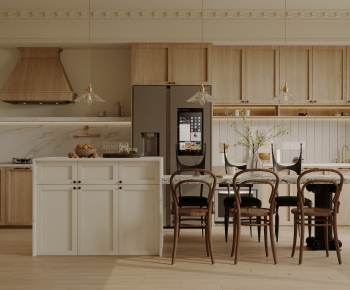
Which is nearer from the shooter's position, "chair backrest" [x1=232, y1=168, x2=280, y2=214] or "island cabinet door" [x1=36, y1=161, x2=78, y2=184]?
"chair backrest" [x1=232, y1=168, x2=280, y2=214]

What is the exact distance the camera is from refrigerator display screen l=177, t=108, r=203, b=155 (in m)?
6.11

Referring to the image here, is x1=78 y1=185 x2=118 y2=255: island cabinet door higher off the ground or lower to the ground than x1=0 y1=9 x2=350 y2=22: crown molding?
lower

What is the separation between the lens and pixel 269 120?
269 inches

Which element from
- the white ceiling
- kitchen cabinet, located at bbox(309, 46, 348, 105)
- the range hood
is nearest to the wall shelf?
kitchen cabinet, located at bbox(309, 46, 348, 105)

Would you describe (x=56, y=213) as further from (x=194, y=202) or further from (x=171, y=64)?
(x=171, y=64)

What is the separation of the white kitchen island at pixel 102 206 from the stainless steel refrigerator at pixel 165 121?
66.9 inches

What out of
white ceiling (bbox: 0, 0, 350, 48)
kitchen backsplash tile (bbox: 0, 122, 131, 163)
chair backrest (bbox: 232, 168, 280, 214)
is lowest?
chair backrest (bbox: 232, 168, 280, 214)

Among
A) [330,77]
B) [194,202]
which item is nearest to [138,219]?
[194,202]

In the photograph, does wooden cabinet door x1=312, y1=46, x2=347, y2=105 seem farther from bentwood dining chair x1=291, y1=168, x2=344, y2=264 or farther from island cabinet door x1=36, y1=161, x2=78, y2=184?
island cabinet door x1=36, y1=161, x2=78, y2=184

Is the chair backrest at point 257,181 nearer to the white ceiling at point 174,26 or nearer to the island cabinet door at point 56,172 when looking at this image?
the island cabinet door at point 56,172

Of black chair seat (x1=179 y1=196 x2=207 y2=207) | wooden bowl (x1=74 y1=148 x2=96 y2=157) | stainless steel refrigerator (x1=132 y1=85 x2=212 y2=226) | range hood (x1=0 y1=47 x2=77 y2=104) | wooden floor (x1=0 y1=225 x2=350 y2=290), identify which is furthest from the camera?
range hood (x1=0 y1=47 x2=77 y2=104)

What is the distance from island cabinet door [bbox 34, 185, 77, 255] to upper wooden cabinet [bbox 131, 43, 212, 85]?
88.4 inches

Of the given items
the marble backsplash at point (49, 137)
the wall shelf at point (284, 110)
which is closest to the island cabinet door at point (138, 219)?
the marble backsplash at point (49, 137)

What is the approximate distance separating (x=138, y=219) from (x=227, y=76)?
285 cm
